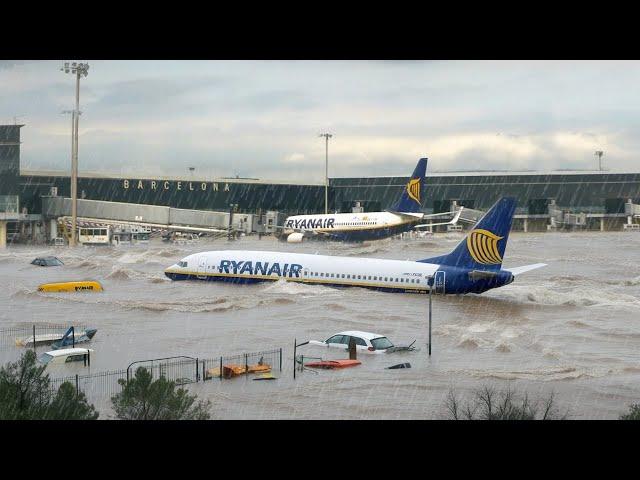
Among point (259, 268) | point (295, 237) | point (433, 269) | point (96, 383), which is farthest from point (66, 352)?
point (295, 237)

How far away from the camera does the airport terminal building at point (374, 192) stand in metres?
73.6

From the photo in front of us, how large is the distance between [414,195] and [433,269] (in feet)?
90.2

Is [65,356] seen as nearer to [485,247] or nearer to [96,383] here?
[96,383]

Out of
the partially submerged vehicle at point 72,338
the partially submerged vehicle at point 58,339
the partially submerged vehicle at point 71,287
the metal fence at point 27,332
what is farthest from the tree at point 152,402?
the partially submerged vehicle at point 71,287

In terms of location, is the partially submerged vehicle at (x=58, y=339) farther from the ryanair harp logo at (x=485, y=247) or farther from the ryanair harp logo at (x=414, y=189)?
the ryanair harp logo at (x=414, y=189)

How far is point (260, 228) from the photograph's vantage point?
7869cm

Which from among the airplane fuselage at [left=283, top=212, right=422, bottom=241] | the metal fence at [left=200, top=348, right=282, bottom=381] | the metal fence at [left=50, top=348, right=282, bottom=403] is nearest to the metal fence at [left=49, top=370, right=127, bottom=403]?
the metal fence at [left=50, top=348, right=282, bottom=403]

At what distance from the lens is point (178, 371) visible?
26.9 meters

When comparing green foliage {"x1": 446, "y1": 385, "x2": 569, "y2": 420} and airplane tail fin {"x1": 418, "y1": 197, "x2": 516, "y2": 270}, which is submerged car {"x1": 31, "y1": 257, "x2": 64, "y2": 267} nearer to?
airplane tail fin {"x1": 418, "y1": 197, "x2": 516, "y2": 270}

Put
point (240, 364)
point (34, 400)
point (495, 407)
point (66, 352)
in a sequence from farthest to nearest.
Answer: point (240, 364), point (66, 352), point (495, 407), point (34, 400)

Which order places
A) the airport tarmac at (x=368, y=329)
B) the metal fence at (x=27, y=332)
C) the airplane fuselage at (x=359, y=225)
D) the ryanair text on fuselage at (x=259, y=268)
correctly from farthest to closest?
the airplane fuselage at (x=359, y=225), the ryanair text on fuselage at (x=259, y=268), the metal fence at (x=27, y=332), the airport tarmac at (x=368, y=329)

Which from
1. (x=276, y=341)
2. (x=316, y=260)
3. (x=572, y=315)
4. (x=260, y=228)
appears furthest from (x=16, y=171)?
(x=572, y=315)

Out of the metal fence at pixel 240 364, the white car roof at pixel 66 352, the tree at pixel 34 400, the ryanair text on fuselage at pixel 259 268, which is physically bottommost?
the metal fence at pixel 240 364
